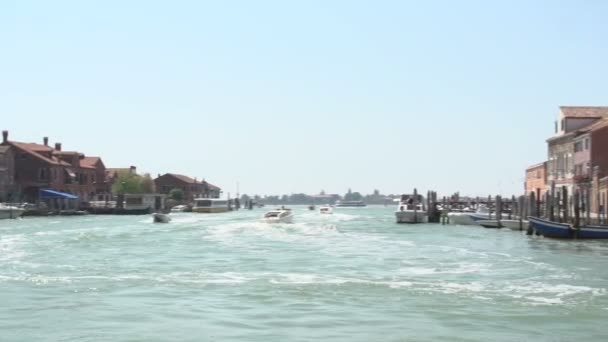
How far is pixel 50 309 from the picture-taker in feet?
62.1

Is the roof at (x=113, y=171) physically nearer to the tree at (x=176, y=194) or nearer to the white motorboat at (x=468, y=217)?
the tree at (x=176, y=194)

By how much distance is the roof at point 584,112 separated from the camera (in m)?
64.8

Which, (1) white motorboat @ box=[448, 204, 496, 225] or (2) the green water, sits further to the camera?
(1) white motorboat @ box=[448, 204, 496, 225]

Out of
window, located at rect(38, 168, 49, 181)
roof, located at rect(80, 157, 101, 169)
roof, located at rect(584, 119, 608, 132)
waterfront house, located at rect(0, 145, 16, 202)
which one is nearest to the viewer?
roof, located at rect(584, 119, 608, 132)

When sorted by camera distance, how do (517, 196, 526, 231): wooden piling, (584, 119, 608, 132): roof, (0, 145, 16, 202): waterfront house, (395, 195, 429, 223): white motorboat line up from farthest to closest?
(0, 145, 16, 202): waterfront house
(395, 195, 429, 223): white motorboat
(584, 119, 608, 132): roof
(517, 196, 526, 231): wooden piling

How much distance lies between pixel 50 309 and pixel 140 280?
5664 millimetres

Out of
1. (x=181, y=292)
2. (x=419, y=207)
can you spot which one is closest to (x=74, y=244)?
(x=181, y=292)

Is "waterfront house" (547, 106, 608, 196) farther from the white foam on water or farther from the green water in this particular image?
the white foam on water

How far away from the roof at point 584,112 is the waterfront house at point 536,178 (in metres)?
11.1

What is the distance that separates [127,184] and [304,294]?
369 feet

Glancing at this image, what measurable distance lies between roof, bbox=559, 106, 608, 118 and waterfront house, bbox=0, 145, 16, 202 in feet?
194

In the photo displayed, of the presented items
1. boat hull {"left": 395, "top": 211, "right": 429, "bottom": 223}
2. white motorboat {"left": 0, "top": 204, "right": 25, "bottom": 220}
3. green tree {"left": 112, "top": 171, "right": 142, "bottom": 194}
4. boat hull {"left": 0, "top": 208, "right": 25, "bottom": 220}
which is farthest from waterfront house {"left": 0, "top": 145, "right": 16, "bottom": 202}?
boat hull {"left": 395, "top": 211, "right": 429, "bottom": 223}

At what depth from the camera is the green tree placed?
130 metres

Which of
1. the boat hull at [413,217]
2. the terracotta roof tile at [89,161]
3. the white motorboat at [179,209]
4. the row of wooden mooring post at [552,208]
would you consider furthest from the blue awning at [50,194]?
the row of wooden mooring post at [552,208]
